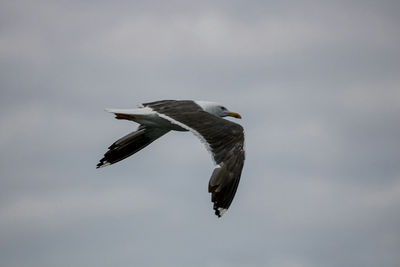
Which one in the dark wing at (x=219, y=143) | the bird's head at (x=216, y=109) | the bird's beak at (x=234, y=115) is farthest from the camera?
the bird's beak at (x=234, y=115)

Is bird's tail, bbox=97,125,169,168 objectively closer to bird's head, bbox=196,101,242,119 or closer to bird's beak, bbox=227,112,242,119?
bird's head, bbox=196,101,242,119

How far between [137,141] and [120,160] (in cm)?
73

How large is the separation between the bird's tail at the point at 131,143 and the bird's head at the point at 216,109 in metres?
1.31

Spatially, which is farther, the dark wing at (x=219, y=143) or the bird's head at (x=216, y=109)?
the bird's head at (x=216, y=109)

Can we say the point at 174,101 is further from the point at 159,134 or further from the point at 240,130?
the point at 240,130

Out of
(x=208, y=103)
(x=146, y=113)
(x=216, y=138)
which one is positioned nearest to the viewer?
(x=216, y=138)

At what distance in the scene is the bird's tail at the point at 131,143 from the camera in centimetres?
2141

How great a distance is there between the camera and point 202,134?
1716 cm

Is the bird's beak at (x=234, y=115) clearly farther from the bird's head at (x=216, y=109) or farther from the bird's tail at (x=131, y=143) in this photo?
the bird's tail at (x=131, y=143)

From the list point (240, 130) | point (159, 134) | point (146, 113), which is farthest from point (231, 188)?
point (159, 134)

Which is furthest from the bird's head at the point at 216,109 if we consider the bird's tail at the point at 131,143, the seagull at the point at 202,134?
the bird's tail at the point at 131,143

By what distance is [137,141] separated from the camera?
70.6 feet

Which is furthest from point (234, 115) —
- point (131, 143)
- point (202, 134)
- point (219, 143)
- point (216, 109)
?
point (219, 143)

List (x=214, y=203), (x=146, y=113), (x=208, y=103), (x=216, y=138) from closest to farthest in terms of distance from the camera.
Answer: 1. (x=214, y=203)
2. (x=216, y=138)
3. (x=146, y=113)
4. (x=208, y=103)
